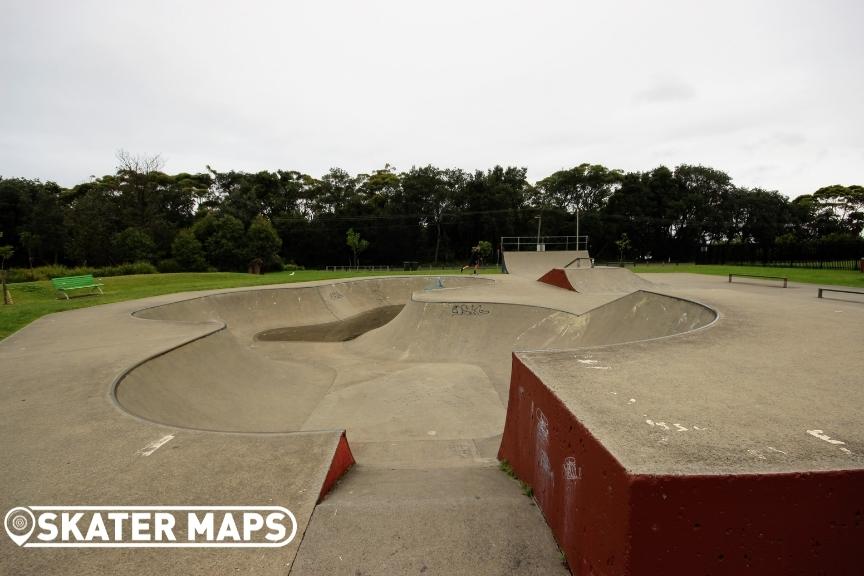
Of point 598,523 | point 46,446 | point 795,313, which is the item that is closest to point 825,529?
point 598,523

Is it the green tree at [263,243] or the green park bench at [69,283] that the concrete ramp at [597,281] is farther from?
the green tree at [263,243]

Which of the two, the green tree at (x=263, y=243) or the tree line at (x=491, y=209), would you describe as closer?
the green tree at (x=263, y=243)

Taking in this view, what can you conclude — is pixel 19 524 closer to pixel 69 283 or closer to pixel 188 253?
pixel 69 283

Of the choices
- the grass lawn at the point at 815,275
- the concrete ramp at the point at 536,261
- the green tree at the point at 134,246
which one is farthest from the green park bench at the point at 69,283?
the grass lawn at the point at 815,275

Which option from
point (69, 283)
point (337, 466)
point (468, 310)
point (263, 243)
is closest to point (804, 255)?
point (468, 310)

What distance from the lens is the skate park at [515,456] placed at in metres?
1.73

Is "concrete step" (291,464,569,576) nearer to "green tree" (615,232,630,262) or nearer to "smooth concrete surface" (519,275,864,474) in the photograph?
"smooth concrete surface" (519,275,864,474)

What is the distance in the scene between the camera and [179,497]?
2.71m

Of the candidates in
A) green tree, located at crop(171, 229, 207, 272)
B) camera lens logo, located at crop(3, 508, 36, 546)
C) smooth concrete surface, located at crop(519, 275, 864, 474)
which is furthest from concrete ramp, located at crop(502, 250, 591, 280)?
green tree, located at crop(171, 229, 207, 272)

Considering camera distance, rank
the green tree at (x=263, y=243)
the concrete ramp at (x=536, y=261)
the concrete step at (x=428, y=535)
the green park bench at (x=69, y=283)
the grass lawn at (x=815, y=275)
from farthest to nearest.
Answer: the green tree at (x=263, y=243) → the concrete ramp at (x=536, y=261) → the grass lawn at (x=815, y=275) → the green park bench at (x=69, y=283) → the concrete step at (x=428, y=535)

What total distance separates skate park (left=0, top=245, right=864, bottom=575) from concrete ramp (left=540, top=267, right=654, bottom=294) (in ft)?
33.0

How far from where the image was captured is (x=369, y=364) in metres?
11.7

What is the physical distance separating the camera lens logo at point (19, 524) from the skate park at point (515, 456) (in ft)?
0.48

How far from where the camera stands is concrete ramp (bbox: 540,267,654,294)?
1806 centimetres
